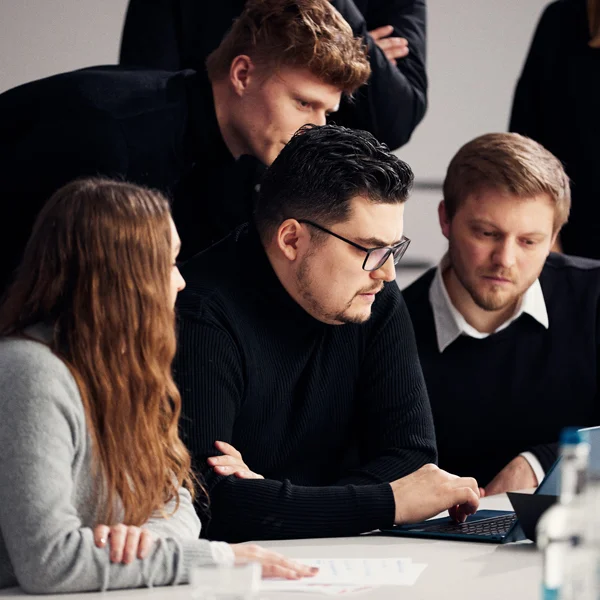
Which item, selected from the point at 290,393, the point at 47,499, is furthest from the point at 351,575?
the point at 290,393

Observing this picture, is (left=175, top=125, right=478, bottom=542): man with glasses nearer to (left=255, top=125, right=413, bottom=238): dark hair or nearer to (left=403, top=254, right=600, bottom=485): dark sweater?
(left=255, top=125, right=413, bottom=238): dark hair

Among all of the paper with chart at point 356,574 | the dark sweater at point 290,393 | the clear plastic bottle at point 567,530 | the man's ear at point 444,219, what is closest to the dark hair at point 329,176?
the dark sweater at point 290,393

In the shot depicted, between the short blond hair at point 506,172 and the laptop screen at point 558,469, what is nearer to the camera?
the laptop screen at point 558,469

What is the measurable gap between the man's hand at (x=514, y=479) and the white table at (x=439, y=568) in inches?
22.8

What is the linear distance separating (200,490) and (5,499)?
0.51 metres

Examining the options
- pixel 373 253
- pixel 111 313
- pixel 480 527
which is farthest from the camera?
pixel 373 253

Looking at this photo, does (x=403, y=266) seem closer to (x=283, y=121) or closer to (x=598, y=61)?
(x=598, y=61)

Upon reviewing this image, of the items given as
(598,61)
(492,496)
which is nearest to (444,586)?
(492,496)

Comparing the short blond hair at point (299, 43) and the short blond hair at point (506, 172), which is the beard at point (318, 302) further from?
the short blond hair at point (506, 172)

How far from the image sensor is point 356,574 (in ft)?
4.83

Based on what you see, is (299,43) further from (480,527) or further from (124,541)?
(124,541)

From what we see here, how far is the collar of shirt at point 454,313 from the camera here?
2.53 metres

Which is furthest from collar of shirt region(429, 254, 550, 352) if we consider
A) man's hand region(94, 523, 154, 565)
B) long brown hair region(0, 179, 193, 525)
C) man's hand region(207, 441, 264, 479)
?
man's hand region(94, 523, 154, 565)

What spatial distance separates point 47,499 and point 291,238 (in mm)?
849
